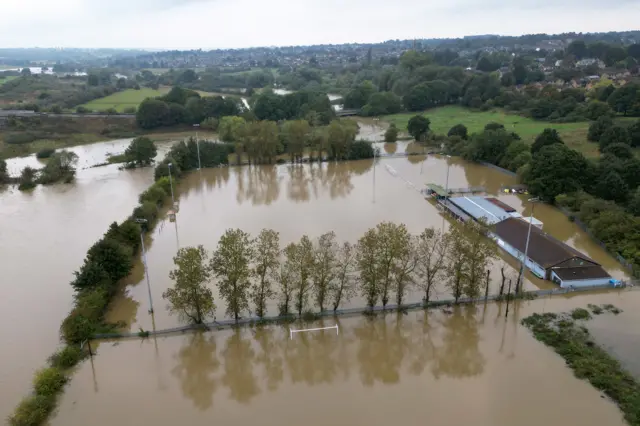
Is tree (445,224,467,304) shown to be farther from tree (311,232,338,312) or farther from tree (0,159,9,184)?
tree (0,159,9,184)

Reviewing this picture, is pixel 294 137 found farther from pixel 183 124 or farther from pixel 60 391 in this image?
pixel 60 391

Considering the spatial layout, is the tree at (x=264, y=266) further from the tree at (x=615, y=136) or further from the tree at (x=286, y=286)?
the tree at (x=615, y=136)

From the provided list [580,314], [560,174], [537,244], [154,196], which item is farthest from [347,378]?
[560,174]

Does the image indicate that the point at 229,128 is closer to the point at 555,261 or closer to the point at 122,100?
the point at 555,261

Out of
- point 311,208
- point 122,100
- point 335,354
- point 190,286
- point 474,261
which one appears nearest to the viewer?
point 335,354

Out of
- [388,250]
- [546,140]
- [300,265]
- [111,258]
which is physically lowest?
[111,258]

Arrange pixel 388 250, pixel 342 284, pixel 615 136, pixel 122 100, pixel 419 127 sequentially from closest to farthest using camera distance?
pixel 388 250
pixel 342 284
pixel 615 136
pixel 419 127
pixel 122 100

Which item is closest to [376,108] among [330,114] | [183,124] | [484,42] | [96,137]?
[330,114]
